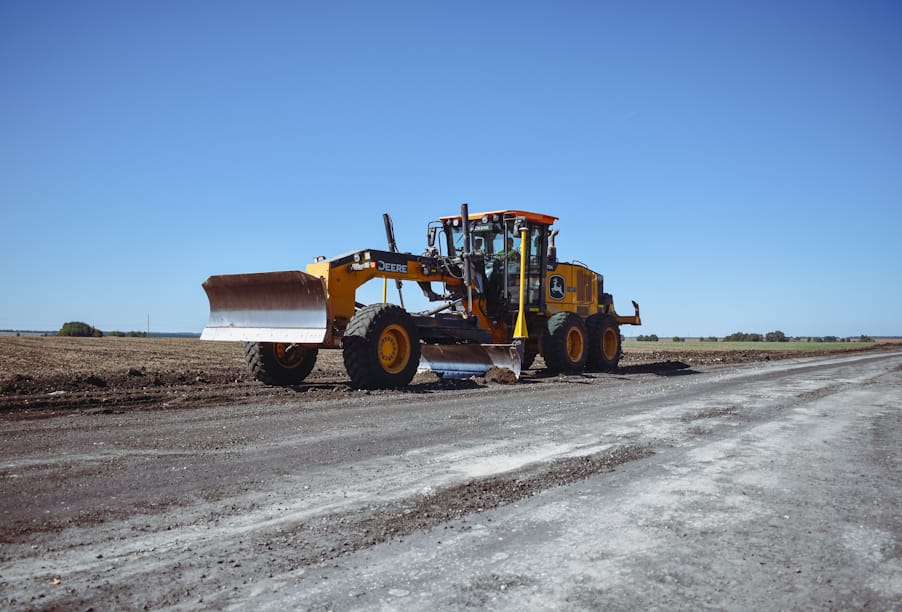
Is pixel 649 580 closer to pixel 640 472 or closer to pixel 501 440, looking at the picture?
pixel 640 472

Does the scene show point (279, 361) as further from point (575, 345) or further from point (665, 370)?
point (665, 370)

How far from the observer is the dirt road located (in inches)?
107

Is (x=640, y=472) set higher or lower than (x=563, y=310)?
lower

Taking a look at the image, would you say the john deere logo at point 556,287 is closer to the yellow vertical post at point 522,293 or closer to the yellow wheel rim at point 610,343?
the yellow vertical post at point 522,293

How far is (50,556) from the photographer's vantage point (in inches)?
119

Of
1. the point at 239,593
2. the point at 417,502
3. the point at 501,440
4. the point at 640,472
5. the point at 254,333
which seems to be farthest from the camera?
the point at 254,333

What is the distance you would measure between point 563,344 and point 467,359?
253cm

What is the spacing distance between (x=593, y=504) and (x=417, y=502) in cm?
103

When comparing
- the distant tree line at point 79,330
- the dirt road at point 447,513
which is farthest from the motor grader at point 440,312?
the distant tree line at point 79,330

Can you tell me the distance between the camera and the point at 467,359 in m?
13.5

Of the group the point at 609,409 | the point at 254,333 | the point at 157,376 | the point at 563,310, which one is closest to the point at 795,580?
the point at 609,409

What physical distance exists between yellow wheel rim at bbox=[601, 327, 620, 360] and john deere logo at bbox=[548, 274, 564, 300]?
1.80 m

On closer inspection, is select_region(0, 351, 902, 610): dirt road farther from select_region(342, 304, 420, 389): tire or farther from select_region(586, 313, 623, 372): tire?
select_region(586, 313, 623, 372): tire

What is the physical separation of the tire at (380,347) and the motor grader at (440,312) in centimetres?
2
